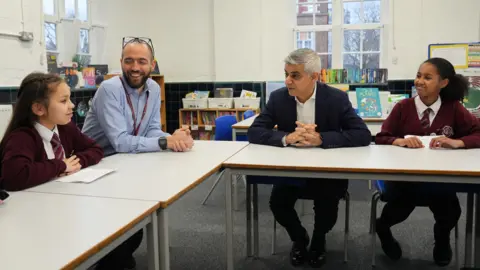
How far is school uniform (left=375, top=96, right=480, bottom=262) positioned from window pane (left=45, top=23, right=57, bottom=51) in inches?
187

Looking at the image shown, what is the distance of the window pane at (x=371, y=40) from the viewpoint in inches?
261

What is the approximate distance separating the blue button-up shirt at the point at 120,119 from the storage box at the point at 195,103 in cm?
383

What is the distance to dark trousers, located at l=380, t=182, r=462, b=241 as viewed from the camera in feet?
7.89

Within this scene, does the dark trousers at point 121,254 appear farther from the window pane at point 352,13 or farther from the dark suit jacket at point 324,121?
the window pane at point 352,13

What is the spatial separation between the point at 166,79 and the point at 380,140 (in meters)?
4.90

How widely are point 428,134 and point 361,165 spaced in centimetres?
84

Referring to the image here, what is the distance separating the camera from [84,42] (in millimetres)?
6332

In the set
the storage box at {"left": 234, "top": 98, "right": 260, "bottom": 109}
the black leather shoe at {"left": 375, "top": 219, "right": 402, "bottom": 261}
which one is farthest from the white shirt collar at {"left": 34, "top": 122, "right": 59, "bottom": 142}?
the storage box at {"left": 234, "top": 98, "right": 260, "bottom": 109}

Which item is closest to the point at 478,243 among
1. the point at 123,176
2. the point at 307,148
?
the point at 307,148

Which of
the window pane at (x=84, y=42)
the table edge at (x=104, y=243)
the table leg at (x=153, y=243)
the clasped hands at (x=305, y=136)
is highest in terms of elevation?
the window pane at (x=84, y=42)

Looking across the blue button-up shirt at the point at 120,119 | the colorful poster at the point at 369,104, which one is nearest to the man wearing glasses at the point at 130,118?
the blue button-up shirt at the point at 120,119

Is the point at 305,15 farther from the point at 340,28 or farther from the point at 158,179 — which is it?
the point at 158,179

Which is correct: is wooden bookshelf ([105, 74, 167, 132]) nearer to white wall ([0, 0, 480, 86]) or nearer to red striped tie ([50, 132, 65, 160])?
white wall ([0, 0, 480, 86])

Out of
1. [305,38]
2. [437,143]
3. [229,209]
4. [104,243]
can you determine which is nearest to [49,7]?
[305,38]
